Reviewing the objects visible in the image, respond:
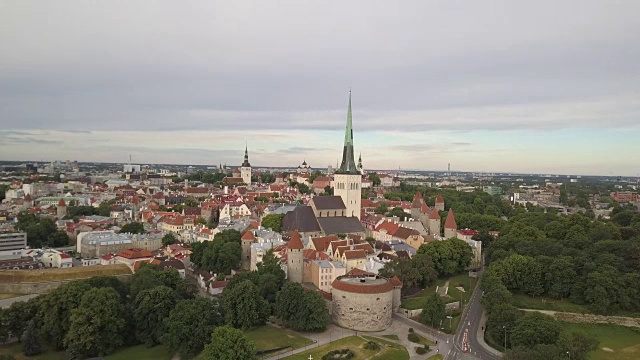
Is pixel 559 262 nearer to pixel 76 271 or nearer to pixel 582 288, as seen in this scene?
pixel 582 288

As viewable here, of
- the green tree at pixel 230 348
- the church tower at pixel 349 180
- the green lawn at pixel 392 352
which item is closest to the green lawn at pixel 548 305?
the green lawn at pixel 392 352

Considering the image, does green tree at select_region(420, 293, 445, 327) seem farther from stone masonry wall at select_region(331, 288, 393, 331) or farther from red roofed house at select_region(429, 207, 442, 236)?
red roofed house at select_region(429, 207, 442, 236)

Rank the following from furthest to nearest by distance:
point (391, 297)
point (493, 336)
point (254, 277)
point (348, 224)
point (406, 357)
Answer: point (348, 224) → point (254, 277) → point (391, 297) → point (493, 336) → point (406, 357)

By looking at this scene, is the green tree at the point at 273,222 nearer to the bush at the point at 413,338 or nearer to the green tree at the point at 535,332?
the bush at the point at 413,338

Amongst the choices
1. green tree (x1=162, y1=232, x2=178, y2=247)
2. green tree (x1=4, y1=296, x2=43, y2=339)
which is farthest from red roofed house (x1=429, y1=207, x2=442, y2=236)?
green tree (x1=4, y1=296, x2=43, y2=339)

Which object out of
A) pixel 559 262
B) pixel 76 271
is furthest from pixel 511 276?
pixel 76 271
